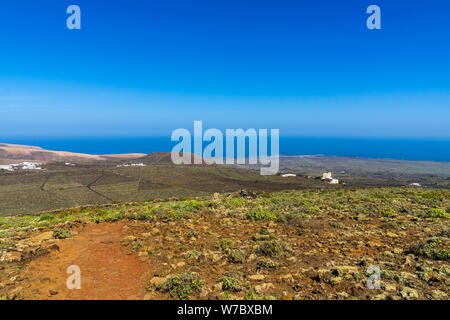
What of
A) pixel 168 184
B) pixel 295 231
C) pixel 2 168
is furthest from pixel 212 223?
pixel 2 168

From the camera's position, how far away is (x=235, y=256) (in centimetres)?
646

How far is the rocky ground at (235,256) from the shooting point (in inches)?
196

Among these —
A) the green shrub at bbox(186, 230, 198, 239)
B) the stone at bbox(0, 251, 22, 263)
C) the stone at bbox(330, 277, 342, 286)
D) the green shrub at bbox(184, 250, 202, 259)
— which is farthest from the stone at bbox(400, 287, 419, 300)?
the stone at bbox(0, 251, 22, 263)

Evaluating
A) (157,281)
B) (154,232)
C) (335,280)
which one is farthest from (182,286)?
(154,232)

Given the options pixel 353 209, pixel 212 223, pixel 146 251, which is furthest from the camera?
pixel 353 209

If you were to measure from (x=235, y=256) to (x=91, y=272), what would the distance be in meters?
3.45

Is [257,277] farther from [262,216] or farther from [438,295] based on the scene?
[262,216]

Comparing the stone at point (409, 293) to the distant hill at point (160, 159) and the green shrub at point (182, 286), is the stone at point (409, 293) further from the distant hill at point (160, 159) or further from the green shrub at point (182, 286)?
the distant hill at point (160, 159)

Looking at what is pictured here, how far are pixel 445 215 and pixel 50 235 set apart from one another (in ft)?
49.9

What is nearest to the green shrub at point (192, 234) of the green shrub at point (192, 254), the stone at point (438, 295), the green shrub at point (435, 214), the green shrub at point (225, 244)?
the green shrub at point (225, 244)

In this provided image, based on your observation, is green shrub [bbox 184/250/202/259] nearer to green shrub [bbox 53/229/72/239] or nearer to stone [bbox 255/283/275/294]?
Answer: stone [bbox 255/283/275/294]

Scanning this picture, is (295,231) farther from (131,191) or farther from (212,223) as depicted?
(131,191)

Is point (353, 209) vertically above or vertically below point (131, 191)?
above
